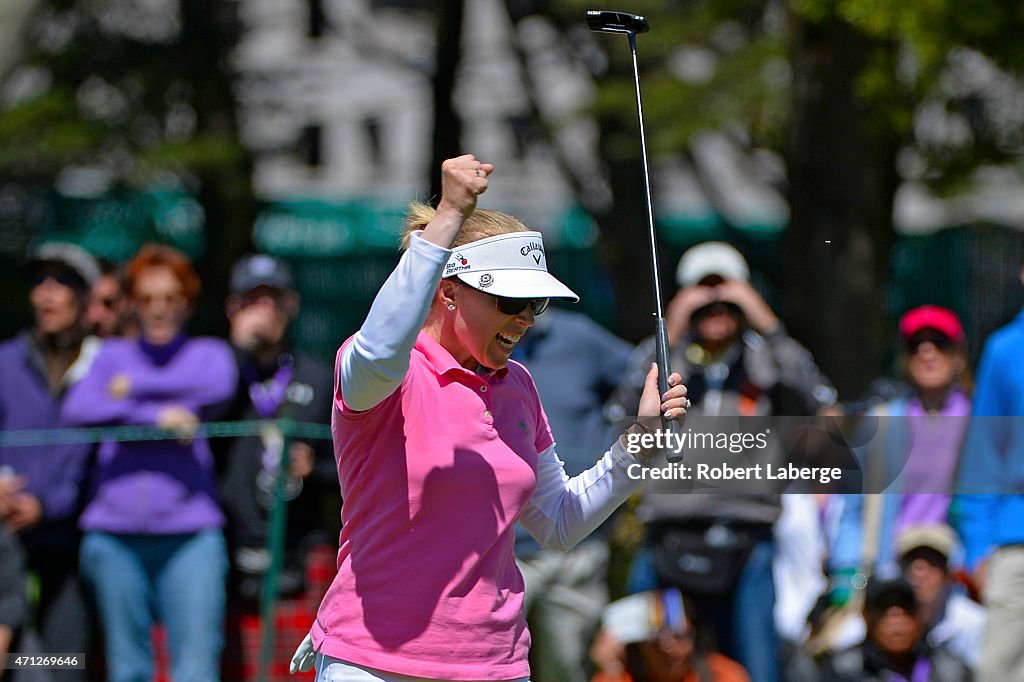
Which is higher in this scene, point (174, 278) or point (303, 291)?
point (174, 278)

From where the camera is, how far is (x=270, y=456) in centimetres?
713

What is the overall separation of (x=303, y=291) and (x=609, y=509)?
56.7 feet

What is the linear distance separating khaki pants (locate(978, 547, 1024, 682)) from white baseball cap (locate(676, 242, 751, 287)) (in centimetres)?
163

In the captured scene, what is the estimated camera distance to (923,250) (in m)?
19.4

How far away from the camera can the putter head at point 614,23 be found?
426cm

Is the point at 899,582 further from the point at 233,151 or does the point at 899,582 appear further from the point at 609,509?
the point at 233,151

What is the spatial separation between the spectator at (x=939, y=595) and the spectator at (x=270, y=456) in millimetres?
2456

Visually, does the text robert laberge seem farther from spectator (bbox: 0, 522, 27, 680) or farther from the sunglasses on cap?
spectator (bbox: 0, 522, 27, 680)

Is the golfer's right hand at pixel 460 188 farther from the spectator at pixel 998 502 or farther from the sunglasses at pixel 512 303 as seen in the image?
the spectator at pixel 998 502

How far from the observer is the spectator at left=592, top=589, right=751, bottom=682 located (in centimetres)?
671

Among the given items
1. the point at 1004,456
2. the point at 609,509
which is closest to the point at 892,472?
the point at 1004,456

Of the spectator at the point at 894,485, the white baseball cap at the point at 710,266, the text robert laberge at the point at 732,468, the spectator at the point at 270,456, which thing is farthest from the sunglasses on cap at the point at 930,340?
the spectator at the point at 270,456

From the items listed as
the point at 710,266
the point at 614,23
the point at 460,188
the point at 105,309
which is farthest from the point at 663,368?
the point at 105,309

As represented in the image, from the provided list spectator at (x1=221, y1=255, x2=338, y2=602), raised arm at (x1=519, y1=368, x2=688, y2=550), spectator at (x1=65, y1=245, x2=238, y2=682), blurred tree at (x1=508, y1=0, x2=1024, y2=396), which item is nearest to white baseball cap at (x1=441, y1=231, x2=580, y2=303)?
raised arm at (x1=519, y1=368, x2=688, y2=550)
